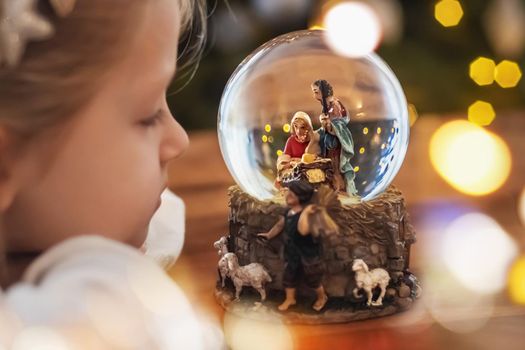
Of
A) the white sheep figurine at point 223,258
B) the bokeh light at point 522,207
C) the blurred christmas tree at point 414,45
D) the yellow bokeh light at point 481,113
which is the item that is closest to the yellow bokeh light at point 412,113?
the blurred christmas tree at point 414,45

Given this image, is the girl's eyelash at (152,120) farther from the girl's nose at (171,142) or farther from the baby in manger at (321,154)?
the baby in manger at (321,154)

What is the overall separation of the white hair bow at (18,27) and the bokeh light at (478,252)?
2.34ft

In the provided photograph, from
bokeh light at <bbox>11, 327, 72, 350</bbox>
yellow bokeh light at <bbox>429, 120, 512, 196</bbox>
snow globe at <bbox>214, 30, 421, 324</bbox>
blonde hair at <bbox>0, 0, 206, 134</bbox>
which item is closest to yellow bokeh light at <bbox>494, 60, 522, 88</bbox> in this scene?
yellow bokeh light at <bbox>429, 120, 512, 196</bbox>

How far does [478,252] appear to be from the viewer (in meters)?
1.39

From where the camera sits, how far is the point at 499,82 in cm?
220

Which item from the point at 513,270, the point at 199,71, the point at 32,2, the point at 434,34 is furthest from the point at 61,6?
the point at 434,34

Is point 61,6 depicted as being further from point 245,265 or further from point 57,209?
point 245,265

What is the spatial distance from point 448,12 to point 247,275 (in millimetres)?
1193

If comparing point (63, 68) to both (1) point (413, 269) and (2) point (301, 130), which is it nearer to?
(2) point (301, 130)

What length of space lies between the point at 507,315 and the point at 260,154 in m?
0.38

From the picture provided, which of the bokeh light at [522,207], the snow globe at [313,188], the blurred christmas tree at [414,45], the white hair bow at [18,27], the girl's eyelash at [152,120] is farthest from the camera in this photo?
the blurred christmas tree at [414,45]

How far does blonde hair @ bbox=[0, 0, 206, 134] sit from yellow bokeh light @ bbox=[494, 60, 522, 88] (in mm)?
1494

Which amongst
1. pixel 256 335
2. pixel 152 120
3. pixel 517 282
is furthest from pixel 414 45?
pixel 152 120

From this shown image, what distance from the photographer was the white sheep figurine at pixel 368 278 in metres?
1.09
